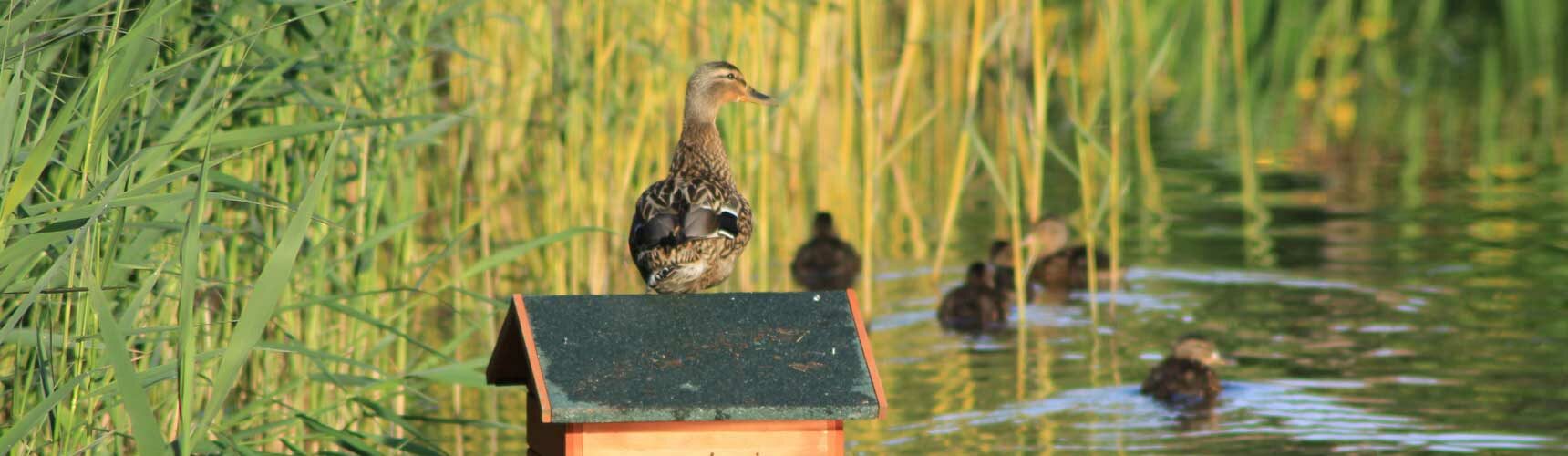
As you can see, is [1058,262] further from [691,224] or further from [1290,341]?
[691,224]

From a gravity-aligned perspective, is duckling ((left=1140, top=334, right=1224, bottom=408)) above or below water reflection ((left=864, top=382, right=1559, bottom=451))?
above

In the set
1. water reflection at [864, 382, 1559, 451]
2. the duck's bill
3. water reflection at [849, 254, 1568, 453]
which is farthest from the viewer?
water reflection at [849, 254, 1568, 453]

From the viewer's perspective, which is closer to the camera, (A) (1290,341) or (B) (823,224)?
(A) (1290,341)

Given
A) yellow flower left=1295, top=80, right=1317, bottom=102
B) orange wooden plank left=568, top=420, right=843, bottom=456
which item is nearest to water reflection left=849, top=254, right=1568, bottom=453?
orange wooden plank left=568, top=420, right=843, bottom=456

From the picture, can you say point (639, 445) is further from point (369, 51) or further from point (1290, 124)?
point (1290, 124)

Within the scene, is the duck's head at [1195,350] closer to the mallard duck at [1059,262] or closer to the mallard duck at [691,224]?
the mallard duck at [1059,262]

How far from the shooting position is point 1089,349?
911 cm

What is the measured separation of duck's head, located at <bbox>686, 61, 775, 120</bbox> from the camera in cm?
524

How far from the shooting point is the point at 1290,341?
9172 millimetres

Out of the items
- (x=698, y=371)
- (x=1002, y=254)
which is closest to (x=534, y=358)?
(x=698, y=371)

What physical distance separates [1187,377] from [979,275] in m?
2.14

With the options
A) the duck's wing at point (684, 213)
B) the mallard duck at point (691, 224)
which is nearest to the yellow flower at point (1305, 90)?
the mallard duck at point (691, 224)

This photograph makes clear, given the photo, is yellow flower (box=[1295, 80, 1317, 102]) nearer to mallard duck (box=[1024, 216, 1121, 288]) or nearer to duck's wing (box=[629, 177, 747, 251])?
mallard duck (box=[1024, 216, 1121, 288])

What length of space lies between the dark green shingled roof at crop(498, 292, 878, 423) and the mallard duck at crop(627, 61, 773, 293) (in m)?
0.25
